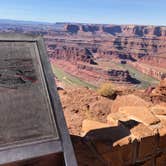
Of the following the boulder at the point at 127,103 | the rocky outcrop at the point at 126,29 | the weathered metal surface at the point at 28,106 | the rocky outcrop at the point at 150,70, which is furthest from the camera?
the rocky outcrop at the point at 126,29

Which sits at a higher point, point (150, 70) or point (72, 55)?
point (72, 55)

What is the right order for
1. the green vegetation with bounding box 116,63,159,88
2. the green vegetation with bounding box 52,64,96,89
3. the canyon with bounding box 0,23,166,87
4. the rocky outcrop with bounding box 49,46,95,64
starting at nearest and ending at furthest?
the green vegetation with bounding box 52,64,96,89 → the green vegetation with bounding box 116,63,159,88 → the canyon with bounding box 0,23,166,87 → the rocky outcrop with bounding box 49,46,95,64

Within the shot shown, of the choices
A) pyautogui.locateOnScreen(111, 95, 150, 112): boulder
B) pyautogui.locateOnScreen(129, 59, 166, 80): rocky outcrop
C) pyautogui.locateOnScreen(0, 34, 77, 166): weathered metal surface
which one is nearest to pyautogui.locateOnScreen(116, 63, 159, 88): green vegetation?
pyautogui.locateOnScreen(129, 59, 166, 80): rocky outcrop

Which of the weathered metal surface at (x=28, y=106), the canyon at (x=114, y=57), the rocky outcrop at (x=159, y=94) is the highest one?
the weathered metal surface at (x=28, y=106)

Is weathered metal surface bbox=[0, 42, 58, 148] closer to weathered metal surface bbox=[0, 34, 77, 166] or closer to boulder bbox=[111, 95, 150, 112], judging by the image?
weathered metal surface bbox=[0, 34, 77, 166]

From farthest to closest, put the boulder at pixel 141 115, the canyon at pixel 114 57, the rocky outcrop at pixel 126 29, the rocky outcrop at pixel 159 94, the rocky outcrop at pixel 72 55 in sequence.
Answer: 1. the rocky outcrop at pixel 126 29
2. the rocky outcrop at pixel 72 55
3. the canyon at pixel 114 57
4. the rocky outcrop at pixel 159 94
5. the boulder at pixel 141 115

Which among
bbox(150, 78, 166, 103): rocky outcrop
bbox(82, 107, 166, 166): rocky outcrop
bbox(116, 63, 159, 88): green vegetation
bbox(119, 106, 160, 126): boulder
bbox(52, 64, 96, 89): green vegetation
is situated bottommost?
bbox(116, 63, 159, 88): green vegetation

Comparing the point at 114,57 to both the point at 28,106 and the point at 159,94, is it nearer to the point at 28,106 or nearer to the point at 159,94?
the point at 159,94

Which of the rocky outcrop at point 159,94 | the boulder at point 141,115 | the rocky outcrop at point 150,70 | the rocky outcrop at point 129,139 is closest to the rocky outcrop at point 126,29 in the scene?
the rocky outcrop at point 150,70

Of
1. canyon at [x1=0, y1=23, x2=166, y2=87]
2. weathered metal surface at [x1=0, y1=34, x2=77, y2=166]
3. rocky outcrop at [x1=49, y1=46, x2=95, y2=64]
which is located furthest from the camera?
rocky outcrop at [x1=49, y1=46, x2=95, y2=64]

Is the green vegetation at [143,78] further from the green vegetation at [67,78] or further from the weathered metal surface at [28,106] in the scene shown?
the weathered metal surface at [28,106]

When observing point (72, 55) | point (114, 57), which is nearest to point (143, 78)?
point (72, 55)
